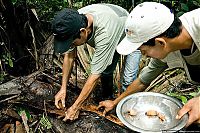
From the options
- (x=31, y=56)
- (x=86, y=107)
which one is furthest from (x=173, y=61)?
(x=31, y=56)

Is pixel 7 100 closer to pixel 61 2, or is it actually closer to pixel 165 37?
pixel 165 37

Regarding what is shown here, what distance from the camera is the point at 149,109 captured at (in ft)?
9.51

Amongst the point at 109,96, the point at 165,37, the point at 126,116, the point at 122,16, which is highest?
the point at 165,37

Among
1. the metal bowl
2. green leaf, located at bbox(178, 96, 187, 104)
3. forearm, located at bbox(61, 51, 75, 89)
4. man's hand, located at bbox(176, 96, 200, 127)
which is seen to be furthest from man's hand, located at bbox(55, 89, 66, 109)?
man's hand, located at bbox(176, 96, 200, 127)

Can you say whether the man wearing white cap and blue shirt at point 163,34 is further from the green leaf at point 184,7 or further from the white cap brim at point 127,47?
the green leaf at point 184,7

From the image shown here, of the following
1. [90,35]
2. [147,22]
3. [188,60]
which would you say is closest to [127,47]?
[147,22]

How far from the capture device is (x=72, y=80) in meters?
4.42

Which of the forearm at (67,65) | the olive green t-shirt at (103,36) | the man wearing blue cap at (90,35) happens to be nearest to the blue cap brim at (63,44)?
the man wearing blue cap at (90,35)

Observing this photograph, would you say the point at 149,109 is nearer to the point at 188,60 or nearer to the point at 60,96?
the point at 188,60

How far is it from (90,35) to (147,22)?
1.12 m

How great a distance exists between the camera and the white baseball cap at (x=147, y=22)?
2.50 meters

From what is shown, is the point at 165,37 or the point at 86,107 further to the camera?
the point at 86,107

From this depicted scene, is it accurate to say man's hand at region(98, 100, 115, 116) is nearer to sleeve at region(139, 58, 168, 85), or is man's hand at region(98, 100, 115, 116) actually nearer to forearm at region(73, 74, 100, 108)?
forearm at region(73, 74, 100, 108)

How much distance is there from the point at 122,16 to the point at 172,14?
130 centimetres
